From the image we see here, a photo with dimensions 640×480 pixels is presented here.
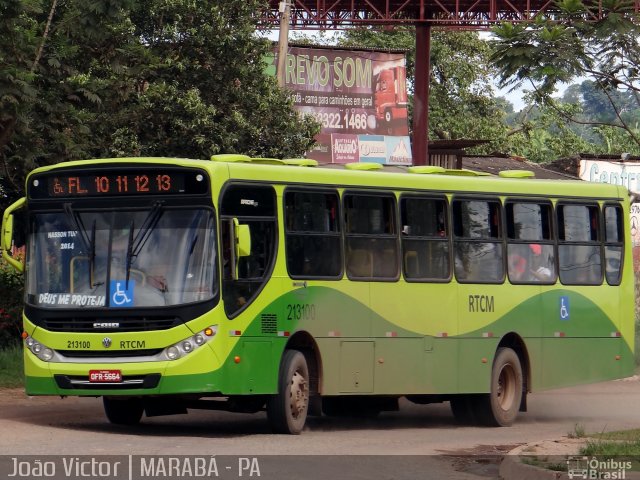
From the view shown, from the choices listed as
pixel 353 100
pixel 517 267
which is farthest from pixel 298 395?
pixel 353 100

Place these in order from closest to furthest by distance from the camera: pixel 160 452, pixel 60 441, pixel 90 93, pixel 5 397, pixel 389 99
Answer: pixel 160 452
pixel 60 441
pixel 5 397
pixel 90 93
pixel 389 99

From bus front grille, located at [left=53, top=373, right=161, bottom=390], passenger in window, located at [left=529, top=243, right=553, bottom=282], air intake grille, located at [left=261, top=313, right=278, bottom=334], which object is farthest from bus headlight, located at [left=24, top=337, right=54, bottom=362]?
passenger in window, located at [left=529, top=243, right=553, bottom=282]

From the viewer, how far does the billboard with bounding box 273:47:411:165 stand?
127 feet

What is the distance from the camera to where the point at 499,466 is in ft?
42.8

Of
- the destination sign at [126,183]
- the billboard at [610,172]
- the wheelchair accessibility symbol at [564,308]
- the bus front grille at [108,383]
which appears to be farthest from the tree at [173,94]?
the billboard at [610,172]

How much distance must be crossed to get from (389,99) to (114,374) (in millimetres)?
26986

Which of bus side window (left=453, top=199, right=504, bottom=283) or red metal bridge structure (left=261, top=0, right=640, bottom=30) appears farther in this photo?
red metal bridge structure (left=261, top=0, right=640, bottom=30)

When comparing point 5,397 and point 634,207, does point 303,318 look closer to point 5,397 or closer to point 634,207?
point 5,397

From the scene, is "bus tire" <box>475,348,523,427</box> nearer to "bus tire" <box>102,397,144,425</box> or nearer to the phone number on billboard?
"bus tire" <box>102,397,144,425</box>

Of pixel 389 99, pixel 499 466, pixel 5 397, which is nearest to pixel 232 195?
pixel 499 466

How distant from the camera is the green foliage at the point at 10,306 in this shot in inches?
885

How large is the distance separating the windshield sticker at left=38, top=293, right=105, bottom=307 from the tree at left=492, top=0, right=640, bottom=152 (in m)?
4.85

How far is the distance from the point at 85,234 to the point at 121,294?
0.84 meters

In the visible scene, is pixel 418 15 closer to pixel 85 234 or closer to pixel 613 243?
pixel 613 243
